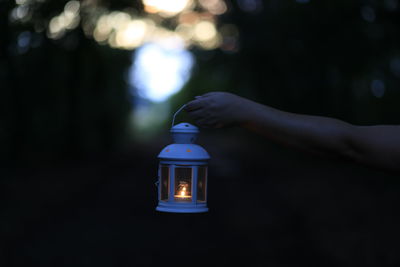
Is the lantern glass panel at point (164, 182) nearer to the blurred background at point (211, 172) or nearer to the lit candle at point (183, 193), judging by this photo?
the lit candle at point (183, 193)

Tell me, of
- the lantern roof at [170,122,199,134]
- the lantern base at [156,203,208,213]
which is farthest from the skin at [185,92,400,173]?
the lantern base at [156,203,208,213]

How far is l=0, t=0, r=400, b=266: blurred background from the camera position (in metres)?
10.3

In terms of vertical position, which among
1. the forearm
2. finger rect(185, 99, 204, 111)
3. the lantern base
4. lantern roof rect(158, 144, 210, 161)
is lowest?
the lantern base

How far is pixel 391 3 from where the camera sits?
52.5 feet

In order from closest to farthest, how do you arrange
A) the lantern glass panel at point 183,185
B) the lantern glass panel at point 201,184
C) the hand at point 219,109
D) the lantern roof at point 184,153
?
the hand at point 219,109 < the lantern roof at point 184,153 < the lantern glass panel at point 183,185 < the lantern glass panel at point 201,184

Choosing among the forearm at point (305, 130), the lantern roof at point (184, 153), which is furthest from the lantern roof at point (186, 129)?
the forearm at point (305, 130)

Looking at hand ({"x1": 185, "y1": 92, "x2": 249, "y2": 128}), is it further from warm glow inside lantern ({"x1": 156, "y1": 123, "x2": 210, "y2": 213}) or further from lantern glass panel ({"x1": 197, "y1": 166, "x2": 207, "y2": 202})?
lantern glass panel ({"x1": 197, "y1": 166, "x2": 207, "y2": 202})

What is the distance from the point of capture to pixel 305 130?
11.2 feet

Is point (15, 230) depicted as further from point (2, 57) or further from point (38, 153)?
point (38, 153)

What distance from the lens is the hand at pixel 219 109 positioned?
3525 millimetres

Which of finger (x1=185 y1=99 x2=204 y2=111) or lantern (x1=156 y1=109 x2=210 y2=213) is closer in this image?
finger (x1=185 y1=99 x2=204 y2=111)

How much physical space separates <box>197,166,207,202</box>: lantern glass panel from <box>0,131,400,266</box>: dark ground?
158 inches

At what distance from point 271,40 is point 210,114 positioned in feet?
83.5

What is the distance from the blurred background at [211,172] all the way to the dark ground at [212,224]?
0.04 metres
